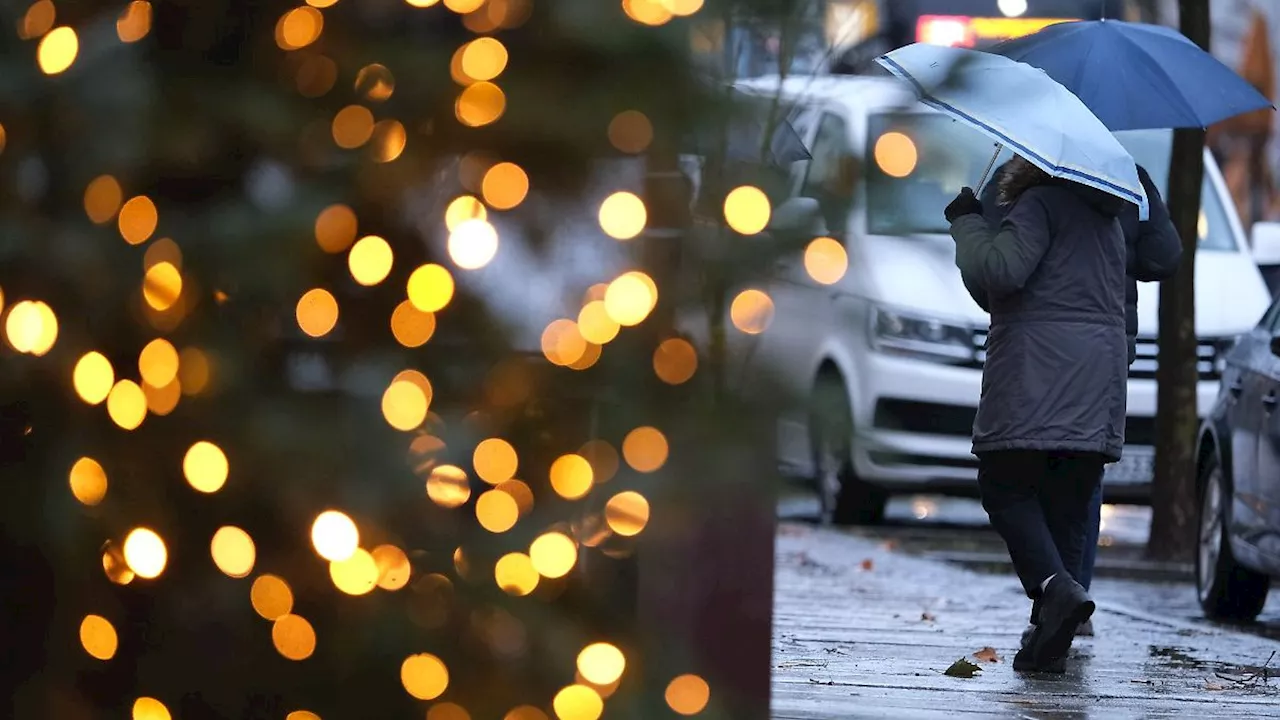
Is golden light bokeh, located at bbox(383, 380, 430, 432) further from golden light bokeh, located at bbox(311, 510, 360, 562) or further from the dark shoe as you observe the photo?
the dark shoe

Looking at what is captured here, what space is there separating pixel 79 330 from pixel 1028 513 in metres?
4.94

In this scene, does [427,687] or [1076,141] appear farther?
[1076,141]

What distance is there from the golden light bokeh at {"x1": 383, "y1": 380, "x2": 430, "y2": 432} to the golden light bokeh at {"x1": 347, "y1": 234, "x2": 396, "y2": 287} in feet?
0.45

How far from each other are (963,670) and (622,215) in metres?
4.70

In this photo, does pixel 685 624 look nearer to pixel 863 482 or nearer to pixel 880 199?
pixel 863 482

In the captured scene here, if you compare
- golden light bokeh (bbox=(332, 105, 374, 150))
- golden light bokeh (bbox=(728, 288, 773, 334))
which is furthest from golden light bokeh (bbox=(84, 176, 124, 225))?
golden light bokeh (bbox=(728, 288, 773, 334))

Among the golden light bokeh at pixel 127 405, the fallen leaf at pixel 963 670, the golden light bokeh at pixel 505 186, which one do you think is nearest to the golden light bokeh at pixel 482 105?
the golden light bokeh at pixel 505 186

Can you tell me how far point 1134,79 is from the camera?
8359 mm

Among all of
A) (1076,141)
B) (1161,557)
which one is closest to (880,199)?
(1076,141)

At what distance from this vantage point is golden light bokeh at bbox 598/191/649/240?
231cm

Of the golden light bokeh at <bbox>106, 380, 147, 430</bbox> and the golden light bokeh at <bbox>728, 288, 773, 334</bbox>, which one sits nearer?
the golden light bokeh at <bbox>728, 288, 773, 334</bbox>

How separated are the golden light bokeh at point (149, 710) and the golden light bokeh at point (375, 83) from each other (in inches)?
28.7

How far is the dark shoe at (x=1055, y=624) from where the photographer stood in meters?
6.81

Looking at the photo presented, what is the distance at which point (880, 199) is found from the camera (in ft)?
7.23
